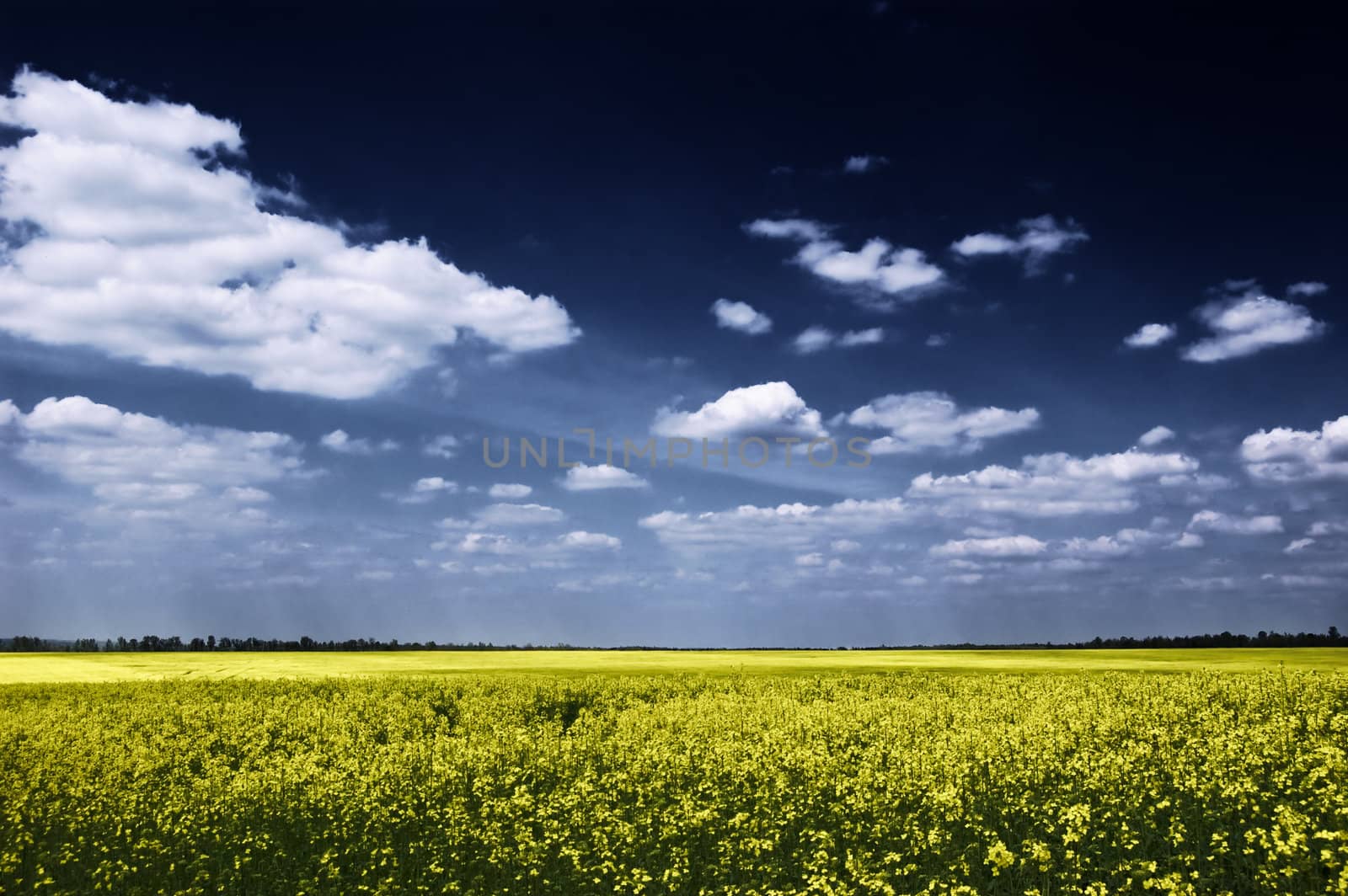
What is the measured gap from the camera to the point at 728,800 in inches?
655

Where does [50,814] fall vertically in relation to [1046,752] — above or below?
below

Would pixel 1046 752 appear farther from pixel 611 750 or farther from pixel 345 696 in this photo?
pixel 345 696

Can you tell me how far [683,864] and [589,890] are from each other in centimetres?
160

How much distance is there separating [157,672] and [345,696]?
25.1 meters

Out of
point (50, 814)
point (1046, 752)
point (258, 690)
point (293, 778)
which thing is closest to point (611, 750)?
point (293, 778)

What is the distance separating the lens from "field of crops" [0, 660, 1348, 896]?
13.2 meters

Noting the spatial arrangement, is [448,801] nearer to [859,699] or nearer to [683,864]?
[683,864]

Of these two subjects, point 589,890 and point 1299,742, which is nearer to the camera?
point 589,890

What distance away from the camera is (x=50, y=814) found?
19.7 meters

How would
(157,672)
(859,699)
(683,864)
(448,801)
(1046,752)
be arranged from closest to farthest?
(683,864), (1046,752), (448,801), (859,699), (157,672)

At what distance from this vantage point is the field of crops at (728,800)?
13250mm

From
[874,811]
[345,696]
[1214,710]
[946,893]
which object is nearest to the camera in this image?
[946,893]

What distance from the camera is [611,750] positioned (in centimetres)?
2236

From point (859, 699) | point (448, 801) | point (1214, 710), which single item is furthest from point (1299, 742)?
point (448, 801)
